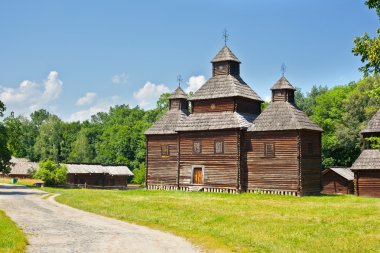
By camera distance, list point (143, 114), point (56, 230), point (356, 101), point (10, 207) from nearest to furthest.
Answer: point (56, 230) → point (10, 207) → point (356, 101) → point (143, 114)

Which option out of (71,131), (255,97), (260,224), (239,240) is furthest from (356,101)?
(71,131)

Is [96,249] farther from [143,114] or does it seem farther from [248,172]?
[143,114]

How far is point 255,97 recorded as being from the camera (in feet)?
150

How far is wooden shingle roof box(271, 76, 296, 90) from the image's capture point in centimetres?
4303

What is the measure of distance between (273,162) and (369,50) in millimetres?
21251

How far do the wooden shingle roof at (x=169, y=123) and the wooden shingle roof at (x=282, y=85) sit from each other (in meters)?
11.2

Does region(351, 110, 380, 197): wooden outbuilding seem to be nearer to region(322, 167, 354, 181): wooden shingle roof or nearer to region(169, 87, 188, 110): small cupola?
region(322, 167, 354, 181): wooden shingle roof

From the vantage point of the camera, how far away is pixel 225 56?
4653cm

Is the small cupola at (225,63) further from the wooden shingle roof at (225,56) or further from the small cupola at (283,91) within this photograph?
the small cupola at (283,91)

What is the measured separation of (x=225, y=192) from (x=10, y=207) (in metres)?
19.1

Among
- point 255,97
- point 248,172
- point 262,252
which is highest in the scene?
point 255,97

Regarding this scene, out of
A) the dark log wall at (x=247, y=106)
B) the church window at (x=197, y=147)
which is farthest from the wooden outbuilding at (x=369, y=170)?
the church window at (x=197, y=147)

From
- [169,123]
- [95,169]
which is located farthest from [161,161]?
[95,169]

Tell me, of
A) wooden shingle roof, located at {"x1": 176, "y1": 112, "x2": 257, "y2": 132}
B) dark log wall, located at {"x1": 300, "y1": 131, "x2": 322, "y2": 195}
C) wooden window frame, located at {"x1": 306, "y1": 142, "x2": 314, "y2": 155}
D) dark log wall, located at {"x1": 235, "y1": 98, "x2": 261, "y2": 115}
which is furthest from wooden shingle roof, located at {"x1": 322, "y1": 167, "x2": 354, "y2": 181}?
wooden shingle roof, located at {"x1": 176, "y1": 112, "x2": 257, "y2": 132}
